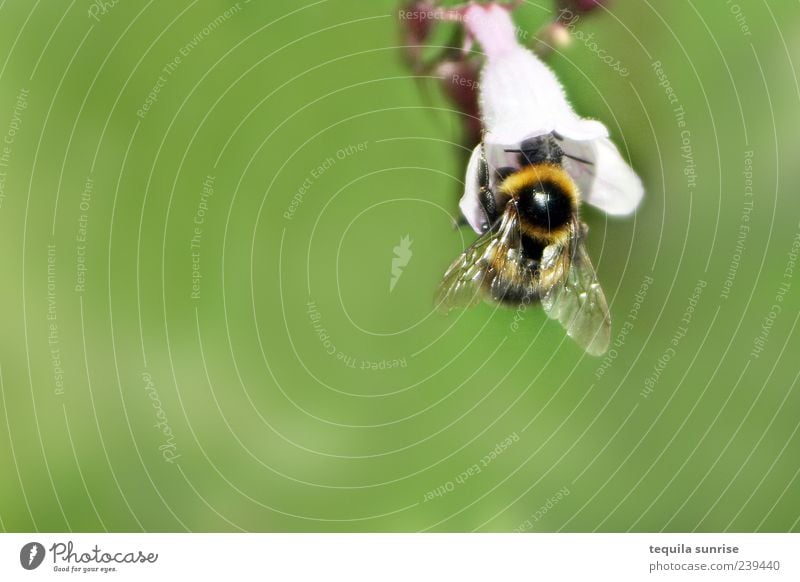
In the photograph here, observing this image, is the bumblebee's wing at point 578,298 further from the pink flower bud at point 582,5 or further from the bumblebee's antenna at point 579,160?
the pink flower bud at point 582,5

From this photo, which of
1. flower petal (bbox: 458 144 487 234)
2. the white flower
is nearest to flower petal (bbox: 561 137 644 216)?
the white flower
